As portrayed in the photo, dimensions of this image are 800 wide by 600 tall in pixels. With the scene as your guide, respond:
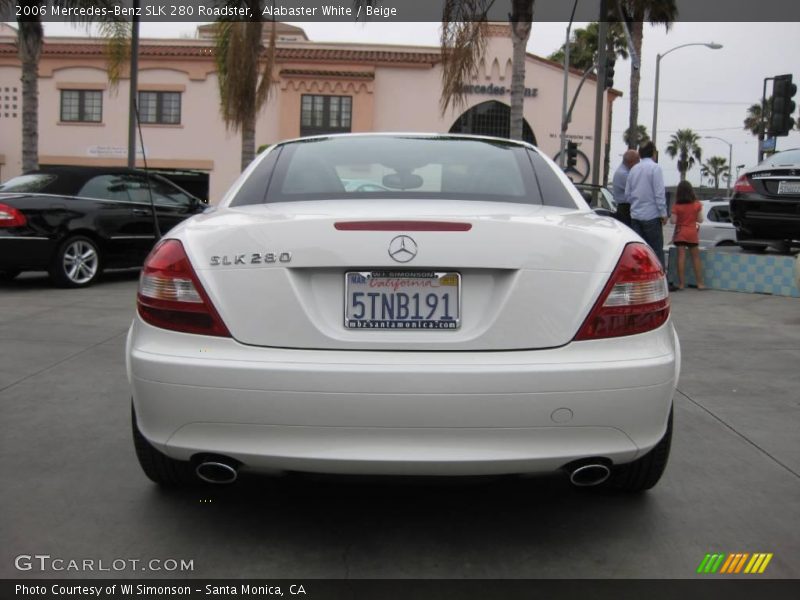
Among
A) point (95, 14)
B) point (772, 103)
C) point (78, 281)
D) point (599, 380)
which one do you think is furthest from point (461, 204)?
point (95, 14)

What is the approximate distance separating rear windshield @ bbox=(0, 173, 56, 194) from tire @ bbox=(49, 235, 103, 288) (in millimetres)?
689

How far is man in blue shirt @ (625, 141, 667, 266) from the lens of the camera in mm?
10273

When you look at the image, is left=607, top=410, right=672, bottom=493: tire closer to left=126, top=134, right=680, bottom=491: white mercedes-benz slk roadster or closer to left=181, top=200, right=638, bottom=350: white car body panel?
left=126, top=134, right=680, bottom=491: white mercedes-benz slk roadster

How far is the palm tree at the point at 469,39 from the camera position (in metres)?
14.8

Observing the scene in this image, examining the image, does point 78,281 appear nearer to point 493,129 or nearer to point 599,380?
point 599,380

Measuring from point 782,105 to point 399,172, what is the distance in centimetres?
1019

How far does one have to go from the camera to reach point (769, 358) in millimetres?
6410

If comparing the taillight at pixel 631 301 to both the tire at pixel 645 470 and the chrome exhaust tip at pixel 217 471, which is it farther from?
the chrome exhaust tip at pixel 217 471

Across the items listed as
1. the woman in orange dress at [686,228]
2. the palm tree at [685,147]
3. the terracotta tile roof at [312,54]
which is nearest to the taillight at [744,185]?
the woman in orange dress at [686,228]

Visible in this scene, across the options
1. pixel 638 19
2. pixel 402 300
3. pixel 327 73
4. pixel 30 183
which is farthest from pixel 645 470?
pixel 327 73

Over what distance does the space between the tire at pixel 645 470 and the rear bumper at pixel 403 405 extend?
48 centimetres

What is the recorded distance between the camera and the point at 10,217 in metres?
9.03

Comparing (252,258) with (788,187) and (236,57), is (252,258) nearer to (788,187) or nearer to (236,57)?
(788,187)
